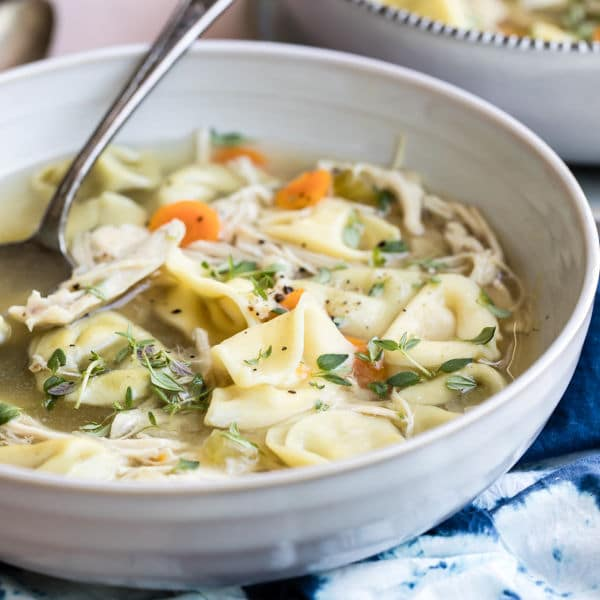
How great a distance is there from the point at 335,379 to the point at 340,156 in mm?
1224

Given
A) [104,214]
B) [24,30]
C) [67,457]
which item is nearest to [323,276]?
[104,214]

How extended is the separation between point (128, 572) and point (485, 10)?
2.92 meters

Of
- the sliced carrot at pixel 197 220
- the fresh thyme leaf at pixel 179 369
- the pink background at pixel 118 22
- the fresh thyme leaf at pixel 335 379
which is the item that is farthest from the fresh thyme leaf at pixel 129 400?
the pink background at pixel 118 22

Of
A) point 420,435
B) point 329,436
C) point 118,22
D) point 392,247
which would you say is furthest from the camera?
point 118,22

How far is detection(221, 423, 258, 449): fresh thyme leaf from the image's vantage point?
85.4 inches

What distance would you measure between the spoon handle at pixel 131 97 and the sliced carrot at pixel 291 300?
73 centimetres

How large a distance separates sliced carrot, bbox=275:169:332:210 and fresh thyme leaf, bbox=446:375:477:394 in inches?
35.8

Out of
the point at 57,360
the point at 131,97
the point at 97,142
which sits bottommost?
the point at 57,360

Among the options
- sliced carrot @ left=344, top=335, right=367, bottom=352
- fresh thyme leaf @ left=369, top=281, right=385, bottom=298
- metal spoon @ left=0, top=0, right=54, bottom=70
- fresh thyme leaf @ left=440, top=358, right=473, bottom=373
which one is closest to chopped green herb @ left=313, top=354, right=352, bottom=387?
sliced carrot @ left=344, top=335, right=367, bottom=352

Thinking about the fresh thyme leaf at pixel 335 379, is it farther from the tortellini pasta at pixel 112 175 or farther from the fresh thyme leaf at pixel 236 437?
the tortellini pasta at pixel 112 175

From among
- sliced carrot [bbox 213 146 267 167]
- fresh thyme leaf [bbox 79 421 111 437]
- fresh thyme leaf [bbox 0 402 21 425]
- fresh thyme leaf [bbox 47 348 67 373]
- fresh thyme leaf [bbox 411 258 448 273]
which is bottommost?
fresh thyme leaf [bbox 79 421 111 437]

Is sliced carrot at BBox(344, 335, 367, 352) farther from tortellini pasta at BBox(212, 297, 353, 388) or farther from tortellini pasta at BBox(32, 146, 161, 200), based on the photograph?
tortellini pasta at BBox(32, 146, 161, 200)

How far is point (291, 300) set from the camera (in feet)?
8.68

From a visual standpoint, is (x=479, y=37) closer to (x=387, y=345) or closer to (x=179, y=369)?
(x=387, y=345)
